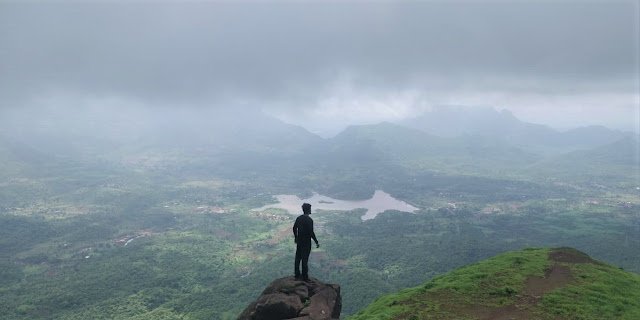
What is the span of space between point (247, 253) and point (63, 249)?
86.2m

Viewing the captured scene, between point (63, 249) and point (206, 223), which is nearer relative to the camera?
point (63, 249)

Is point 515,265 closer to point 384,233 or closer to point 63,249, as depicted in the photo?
point 384,233

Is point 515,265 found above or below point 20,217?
above

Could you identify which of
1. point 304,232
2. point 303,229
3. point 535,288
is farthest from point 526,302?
point 303,229

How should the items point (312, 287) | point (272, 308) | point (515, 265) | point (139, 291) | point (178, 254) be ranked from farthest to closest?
1. point (178, 254)
2. point (139, 291)
3. point (515, 265)
4. point (312, 287)
5. point (272, 308)

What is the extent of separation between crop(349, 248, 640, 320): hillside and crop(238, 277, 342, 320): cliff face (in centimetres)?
310

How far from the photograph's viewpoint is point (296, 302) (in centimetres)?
2302

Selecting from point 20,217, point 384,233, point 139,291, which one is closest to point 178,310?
point 139,291

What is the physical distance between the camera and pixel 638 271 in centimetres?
9962

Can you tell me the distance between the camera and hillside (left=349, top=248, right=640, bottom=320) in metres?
21.7

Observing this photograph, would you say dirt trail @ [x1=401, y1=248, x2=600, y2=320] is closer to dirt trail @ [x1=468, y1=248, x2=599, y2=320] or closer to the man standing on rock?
dirt trail @ [x1=468, y1=248, x2=599, y2=320]

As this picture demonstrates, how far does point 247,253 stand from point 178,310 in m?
60.1

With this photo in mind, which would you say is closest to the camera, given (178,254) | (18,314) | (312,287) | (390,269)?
(312,287)

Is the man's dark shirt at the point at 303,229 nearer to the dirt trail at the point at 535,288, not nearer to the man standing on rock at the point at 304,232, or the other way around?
the man standing on rock at the point at 304,232
